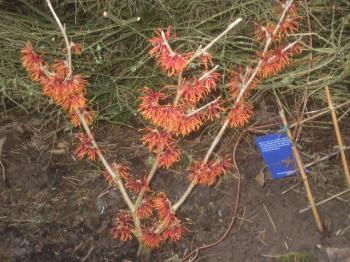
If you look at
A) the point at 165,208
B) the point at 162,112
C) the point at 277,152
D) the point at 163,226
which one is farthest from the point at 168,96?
the point at 277,152

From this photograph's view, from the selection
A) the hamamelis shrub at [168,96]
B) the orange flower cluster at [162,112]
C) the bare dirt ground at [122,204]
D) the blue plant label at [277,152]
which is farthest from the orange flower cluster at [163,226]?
the blue plant label at [277,152]

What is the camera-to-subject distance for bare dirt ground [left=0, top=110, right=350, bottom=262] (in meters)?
2.34

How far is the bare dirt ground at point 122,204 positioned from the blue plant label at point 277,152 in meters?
0.18

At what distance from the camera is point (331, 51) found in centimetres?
241

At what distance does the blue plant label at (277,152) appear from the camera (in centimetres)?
242

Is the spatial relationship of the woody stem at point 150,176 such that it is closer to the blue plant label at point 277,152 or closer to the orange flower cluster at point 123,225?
the orange flower cluster at point 123,225

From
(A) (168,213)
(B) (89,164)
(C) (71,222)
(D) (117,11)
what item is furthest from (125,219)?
(D) (117,11)

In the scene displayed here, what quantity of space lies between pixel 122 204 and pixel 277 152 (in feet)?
2.91

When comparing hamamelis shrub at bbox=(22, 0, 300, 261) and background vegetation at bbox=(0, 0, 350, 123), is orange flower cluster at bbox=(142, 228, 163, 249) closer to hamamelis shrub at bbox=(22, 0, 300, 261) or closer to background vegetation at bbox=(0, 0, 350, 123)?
hamamelis shrub at bbox=(22, 0, 300, 261)

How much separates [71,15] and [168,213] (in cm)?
159

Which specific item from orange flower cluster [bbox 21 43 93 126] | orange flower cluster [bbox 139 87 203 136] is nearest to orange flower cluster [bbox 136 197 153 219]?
orange flower cluster [bbox 139 87 203 136]

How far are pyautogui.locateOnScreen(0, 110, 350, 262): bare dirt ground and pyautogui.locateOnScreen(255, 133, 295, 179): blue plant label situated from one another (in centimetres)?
18

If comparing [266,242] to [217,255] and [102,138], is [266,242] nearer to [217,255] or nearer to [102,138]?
[217,255]

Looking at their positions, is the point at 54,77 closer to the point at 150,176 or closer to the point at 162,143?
the point at 162,143
